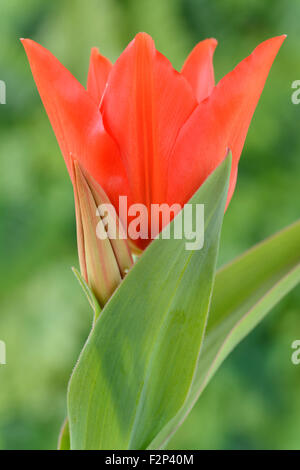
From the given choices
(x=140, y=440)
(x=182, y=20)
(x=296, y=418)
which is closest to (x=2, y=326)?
(x=296, y=418)

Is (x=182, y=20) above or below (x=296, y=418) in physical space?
above

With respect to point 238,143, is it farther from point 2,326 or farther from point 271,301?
point 2,326

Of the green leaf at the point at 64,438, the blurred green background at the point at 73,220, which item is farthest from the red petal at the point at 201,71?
the blurred green background at the point at 73,220

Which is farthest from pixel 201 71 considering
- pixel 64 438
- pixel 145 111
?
pixel 64 438

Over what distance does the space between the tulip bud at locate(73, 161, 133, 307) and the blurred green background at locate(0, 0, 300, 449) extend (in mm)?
735

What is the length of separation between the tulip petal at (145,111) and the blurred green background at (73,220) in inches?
29.2

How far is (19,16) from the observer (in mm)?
1009

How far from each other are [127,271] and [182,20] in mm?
931

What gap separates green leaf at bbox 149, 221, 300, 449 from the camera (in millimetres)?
275

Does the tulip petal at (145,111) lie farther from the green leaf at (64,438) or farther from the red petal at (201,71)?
the green leaf at (64,438)

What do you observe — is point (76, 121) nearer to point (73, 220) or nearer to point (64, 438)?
point (64, 438)

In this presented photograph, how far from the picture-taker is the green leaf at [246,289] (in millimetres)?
275

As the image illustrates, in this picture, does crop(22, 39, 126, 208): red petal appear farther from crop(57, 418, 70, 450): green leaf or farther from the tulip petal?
crop(57, 418, 70, 450): green leaf

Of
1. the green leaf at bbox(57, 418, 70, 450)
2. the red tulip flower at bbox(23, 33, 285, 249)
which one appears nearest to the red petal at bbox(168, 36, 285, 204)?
the red tulip flower at bbox(23, 33, 285, 249)
